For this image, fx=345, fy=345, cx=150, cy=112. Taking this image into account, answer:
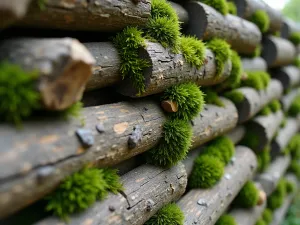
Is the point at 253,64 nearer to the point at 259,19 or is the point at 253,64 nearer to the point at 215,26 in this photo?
the point at 259,19

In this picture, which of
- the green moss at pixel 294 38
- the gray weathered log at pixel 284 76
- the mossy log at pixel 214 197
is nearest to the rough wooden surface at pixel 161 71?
the mossy log at pixel 214 197

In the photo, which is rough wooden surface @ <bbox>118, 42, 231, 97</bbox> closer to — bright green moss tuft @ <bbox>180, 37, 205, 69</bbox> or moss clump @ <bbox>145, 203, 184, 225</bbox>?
bright green moss tuft @ <bbox>180, 37, 205, 69</bbox>

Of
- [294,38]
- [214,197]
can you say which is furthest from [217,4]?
[294,38]

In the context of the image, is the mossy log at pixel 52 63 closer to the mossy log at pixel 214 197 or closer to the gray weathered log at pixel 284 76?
the mossy log at pixel 214 197

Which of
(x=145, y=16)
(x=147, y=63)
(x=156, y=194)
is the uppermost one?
(x=145, y=16)

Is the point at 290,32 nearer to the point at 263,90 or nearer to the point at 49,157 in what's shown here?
the point at 263,90

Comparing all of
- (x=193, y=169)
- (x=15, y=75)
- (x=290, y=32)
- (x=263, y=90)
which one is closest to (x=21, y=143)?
(x=15, y=75)
